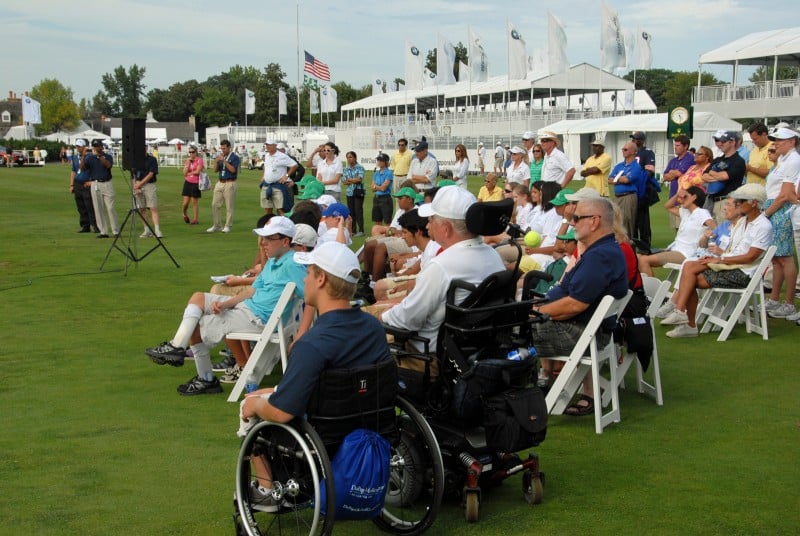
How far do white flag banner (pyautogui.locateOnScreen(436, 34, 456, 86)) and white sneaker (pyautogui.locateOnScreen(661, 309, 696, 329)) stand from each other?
52.7m

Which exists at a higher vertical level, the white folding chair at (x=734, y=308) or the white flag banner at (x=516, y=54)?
the white flag banner at (x=516, y=54)

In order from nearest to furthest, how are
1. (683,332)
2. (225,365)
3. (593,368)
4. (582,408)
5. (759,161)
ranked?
(593,368) → (582,408) → (225,365) → (683,332) → (759,161)

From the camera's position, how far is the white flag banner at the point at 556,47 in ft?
169

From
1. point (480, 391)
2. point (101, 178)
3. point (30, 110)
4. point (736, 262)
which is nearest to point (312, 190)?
point (101, 178)

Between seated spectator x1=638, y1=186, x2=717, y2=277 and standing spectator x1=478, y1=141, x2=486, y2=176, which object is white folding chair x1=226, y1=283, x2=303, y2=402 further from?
standing spectator x1=478, y1=141, x2=486, y2=176

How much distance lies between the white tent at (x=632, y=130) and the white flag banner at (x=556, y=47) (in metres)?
4.63

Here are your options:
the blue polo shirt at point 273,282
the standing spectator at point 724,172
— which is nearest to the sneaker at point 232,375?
the blue polo shirt at point 273,282

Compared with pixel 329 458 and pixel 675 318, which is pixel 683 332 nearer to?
pixel 675 318

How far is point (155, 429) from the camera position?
619 cm

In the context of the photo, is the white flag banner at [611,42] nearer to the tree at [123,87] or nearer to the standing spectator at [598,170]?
the standing spectator at [598,170]

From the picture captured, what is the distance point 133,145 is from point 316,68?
38181 millimetres

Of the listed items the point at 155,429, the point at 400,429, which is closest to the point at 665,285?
the point at 400,429

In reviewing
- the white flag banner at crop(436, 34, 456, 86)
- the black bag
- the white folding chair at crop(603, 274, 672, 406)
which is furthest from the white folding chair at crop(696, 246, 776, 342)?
the white flag banner at crop(436, 34, 456, 86)

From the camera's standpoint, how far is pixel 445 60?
201 ft
